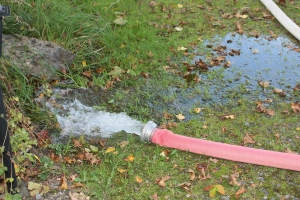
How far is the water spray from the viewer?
3.41 metres

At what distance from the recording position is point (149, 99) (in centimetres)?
455

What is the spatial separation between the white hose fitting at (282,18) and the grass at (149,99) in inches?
4.7

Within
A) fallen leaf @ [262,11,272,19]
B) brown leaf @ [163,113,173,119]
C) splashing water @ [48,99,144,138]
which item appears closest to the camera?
splashing water @ [48,99,144,138]

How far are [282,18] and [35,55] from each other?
3.92 meters

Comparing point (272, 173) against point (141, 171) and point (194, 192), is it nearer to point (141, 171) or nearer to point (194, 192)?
point (194, 192)

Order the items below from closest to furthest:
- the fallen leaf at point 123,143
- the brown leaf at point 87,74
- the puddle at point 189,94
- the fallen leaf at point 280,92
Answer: the fallen leaf at point 123,143
the puddle at point 189,94
the fallen leaf at point 280,92
the brown leaf at point 87,74

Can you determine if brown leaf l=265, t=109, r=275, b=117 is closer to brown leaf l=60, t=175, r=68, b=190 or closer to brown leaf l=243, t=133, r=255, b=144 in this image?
brown leaf l=243, t=133, r=255, b=144

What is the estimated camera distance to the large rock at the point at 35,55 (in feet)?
14.4

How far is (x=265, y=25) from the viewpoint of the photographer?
6527mm

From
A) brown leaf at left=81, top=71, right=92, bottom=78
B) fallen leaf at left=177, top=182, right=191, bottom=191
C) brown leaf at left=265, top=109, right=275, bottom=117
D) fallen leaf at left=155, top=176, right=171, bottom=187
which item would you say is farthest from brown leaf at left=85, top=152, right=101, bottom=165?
brown leaf at left=265, top=109, right=275, bottom=117

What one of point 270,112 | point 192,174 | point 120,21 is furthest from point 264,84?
point 120,21

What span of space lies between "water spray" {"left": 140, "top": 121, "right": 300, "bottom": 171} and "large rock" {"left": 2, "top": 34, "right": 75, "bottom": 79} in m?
1.49

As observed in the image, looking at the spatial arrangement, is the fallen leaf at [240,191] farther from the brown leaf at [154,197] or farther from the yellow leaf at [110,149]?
the yellow leaf at [110,149]

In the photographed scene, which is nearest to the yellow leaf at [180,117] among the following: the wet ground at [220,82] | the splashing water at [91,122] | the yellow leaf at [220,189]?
the wet ground at [220,82]
